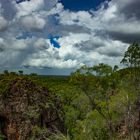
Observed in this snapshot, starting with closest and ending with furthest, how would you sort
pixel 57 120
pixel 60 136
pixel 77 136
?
pixel 60 136
pixel 57 120
pixel 77 136

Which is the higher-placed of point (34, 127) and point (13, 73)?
point (13, 73)

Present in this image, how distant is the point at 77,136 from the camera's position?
49.5 metres

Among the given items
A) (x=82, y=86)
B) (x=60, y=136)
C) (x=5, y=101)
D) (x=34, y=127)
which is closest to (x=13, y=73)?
(x=5, y=101)

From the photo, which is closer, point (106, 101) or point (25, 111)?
point (106, 101)

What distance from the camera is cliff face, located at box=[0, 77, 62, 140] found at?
41.8 m

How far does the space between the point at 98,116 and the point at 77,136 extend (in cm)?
455

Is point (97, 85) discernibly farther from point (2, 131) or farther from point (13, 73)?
point (13, 73)

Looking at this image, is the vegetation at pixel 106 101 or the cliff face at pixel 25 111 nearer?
the vegetation at pixel 106 101

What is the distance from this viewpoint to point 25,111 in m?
42.2

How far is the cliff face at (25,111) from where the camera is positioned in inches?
1644

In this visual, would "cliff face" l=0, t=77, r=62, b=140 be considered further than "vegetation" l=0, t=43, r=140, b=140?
Yes

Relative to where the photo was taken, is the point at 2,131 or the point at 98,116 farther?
the point at 98,116

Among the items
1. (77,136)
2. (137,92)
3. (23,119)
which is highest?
(137,92)

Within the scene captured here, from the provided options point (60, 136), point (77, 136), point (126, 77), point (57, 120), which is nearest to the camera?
point (126, 77)
